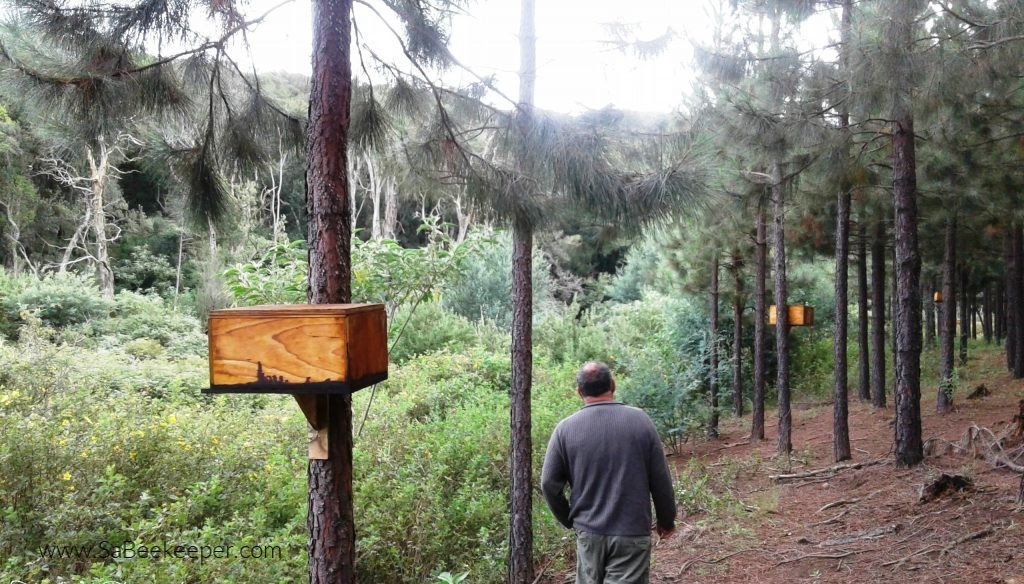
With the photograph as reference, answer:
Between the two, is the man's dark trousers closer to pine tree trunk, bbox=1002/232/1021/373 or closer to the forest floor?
the forest floor

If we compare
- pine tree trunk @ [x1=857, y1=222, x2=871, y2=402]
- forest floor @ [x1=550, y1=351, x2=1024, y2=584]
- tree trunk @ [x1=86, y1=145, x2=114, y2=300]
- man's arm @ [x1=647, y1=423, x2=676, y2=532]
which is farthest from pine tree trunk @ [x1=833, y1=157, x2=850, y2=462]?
tree trunk @ [x1=86, y1=145, x2=114, y2=300]

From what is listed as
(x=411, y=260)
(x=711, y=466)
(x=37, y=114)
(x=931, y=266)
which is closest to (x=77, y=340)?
(x=411, y=260)

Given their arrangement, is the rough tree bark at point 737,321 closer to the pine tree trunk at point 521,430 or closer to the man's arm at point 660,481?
the pine tree trunk at point 521,430

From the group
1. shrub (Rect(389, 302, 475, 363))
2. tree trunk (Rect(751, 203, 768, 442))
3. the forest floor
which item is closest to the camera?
the forest floor

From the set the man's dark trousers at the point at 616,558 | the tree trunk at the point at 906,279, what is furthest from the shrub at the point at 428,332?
the man's dark trousers at the point at 616,558

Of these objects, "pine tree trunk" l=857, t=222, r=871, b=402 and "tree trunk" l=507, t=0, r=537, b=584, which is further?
"pine tree trunk" l=857, t=222, r=871, b=402

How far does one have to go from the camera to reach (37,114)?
3.66 metres

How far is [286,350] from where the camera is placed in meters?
2.40

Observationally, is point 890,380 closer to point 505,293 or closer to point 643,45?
point 505,293

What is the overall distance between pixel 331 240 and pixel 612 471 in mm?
1701

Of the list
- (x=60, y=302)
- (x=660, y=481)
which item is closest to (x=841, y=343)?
(x=660, y=481)

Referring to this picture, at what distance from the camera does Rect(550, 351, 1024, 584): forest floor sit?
455 centimetres

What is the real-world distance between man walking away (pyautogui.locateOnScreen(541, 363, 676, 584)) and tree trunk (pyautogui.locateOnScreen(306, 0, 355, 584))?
964 millimetres

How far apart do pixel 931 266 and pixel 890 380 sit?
3.00m
